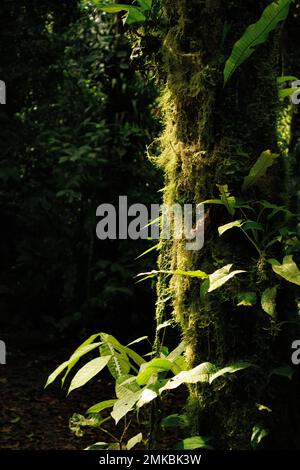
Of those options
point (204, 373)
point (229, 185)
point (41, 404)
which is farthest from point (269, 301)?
point (41, 404)

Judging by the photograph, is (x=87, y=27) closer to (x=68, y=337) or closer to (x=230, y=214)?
(x=68, y=337)

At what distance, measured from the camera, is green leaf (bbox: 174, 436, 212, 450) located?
1922mm

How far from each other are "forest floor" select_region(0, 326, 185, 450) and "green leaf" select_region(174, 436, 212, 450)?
104 inches

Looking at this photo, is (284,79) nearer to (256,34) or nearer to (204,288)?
(256,34)

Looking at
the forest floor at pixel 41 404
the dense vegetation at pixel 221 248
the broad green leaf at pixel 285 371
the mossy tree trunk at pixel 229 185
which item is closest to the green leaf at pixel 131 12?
the dense vegetation at pixel 221 248

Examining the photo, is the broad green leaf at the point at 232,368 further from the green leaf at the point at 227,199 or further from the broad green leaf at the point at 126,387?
the green leaf at the point at 227,199

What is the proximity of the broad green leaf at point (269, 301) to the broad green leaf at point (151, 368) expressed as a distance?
403mm

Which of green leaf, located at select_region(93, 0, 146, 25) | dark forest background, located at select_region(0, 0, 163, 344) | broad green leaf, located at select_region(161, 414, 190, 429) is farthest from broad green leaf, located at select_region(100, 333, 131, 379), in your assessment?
dark forest background, located at select_region(0, 0, 163, 344)

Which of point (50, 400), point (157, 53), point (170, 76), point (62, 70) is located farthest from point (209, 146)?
point (62, 70)

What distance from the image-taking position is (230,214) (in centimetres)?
197

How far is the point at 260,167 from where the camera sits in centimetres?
188

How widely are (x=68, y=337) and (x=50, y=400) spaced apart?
1.26 meters

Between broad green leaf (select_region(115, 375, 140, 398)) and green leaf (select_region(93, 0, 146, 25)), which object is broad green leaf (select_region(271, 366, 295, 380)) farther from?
green leaf (select_region(93, 0, 146, 25))

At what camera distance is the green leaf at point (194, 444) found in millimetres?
1922
